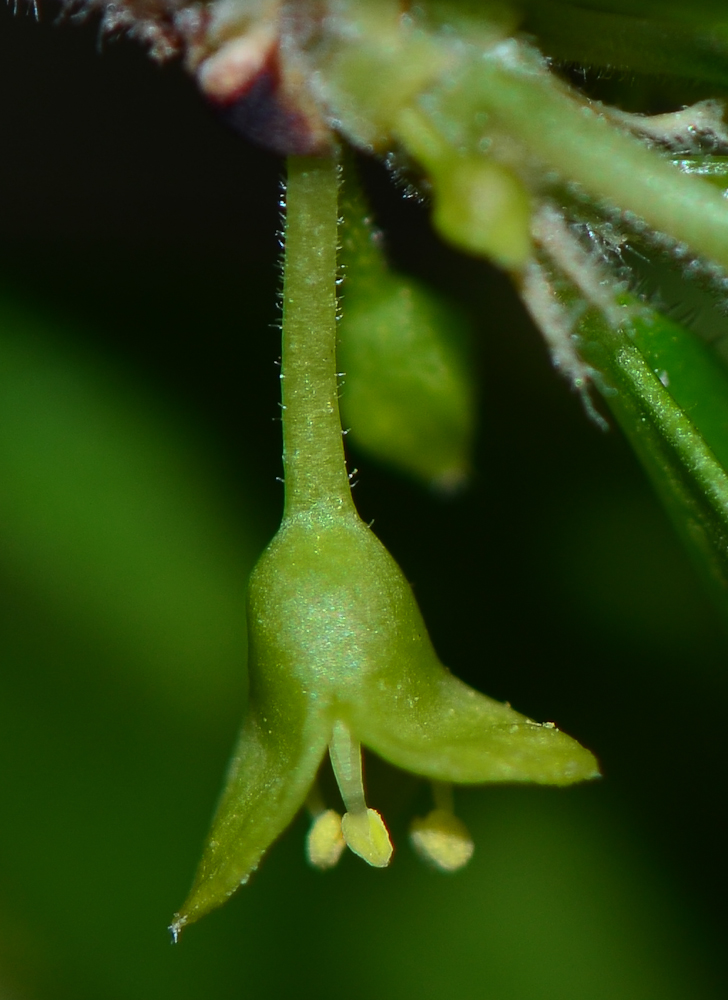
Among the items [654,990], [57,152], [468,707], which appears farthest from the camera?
[57,152]

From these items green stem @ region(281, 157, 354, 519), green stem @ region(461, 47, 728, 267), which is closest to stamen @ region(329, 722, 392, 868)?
green stem @ region(281, 157, 354, 519)

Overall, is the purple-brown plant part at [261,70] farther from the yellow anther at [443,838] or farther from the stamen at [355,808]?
the yellow anther at [443,838]

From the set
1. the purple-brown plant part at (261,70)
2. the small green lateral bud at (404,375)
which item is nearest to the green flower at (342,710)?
the small green lateral bud at (404,375)

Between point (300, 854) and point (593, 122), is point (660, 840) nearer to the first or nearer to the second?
point (300, 854)

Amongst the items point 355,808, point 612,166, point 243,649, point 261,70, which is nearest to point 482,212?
point 612,166

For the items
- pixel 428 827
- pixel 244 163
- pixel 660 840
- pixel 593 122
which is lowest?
pixel 660 840

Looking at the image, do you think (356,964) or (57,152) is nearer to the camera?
(356,964)

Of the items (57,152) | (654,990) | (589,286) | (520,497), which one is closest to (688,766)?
(654,990)

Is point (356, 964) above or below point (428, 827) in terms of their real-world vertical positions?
below

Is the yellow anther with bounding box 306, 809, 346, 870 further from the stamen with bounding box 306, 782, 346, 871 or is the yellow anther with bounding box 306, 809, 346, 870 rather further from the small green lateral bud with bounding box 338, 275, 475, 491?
the small green lateral bud with bounding box 338, 275, 475, 491
